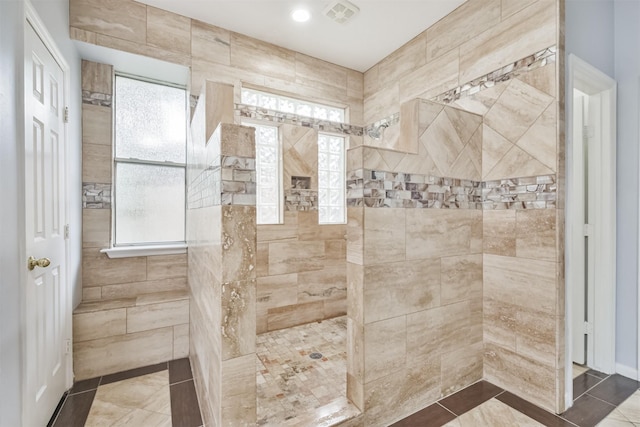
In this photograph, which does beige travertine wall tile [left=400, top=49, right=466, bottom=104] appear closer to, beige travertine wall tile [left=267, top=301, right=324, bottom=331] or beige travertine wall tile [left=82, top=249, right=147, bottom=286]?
beige travertine wall tile [left=267, top=301, right=324, bottom=331]

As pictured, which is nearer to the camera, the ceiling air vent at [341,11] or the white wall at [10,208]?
the white wall at [10,208]

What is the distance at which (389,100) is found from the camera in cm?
312

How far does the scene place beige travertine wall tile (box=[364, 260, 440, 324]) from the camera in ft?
5.29

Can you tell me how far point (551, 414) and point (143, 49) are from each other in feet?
12.6

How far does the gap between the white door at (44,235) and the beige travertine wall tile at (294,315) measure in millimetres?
1531

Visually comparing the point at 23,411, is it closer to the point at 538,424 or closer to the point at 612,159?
the point at 538,424

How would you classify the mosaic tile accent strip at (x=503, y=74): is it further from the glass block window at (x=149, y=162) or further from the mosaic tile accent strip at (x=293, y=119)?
the glass block window at (x=149, y=162)

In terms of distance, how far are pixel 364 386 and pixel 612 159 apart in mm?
2395

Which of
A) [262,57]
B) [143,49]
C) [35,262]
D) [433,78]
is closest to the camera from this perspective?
[35,262]

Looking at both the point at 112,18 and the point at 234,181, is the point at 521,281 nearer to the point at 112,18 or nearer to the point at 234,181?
the point at 234,181

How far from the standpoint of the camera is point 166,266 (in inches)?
103

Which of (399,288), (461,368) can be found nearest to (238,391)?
(399,288)

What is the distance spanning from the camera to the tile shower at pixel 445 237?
4.59 ft

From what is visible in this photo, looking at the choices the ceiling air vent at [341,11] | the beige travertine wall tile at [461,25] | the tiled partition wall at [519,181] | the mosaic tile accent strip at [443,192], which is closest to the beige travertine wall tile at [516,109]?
the tiled partition wall at [519,181]
